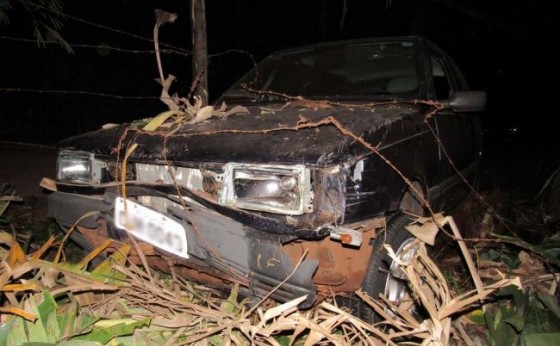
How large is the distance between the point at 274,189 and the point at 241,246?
0.27 meters

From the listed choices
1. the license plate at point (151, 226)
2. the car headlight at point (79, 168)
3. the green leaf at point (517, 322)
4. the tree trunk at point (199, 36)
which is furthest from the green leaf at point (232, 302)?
the tree trunk at point (199, 36)

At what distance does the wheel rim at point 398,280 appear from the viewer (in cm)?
209

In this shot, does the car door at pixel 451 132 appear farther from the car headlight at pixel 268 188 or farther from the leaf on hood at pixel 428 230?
the car headlight at pixel 268 188

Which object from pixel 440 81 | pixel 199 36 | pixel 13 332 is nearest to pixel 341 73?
pixel 440 81

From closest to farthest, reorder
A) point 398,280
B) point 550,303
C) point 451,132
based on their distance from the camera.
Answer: point 550,303, point 398,280, point 451,132

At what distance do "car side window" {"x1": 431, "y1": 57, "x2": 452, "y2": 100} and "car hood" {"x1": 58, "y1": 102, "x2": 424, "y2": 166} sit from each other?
0.55m

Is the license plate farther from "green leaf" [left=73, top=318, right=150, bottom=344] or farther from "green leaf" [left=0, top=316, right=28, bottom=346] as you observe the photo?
"green leaf" [left=0, top=316, right=28, bottom=346]

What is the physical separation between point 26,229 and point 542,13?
56.5 feet

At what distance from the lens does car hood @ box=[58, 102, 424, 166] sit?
1.63 m

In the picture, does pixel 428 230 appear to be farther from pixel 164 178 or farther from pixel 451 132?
pixel 451 132

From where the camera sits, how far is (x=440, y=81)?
3086 mm

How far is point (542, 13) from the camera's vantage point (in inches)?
566

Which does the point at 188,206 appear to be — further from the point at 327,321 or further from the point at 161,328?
the point at 327,321

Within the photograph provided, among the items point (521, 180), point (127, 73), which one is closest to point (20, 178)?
point (521, 180)
